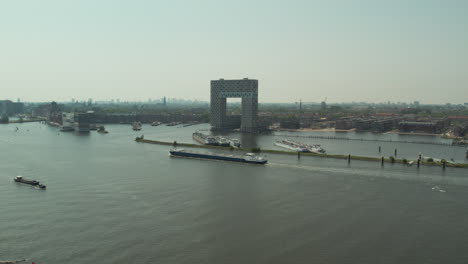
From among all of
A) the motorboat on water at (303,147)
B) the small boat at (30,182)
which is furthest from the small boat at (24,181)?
the motorboat on water at (303,147)

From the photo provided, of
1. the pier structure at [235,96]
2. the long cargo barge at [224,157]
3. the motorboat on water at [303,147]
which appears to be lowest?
the long cargo barge at [224,157]

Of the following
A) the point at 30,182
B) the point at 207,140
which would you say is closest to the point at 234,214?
the point at 30,182

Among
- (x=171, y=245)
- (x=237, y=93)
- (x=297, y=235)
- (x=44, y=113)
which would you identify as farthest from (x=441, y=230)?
(x=44, y=113)

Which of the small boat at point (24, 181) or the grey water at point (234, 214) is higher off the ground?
the small boat at point (24, 181)

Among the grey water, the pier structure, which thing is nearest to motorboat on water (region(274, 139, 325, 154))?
the grey water

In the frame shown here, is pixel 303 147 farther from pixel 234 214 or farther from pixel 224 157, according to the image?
pixel 234 214

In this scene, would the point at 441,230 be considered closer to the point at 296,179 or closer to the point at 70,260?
the point at 296,179

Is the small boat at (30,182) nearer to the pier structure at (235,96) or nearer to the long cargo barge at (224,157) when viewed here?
the long cargo barge at (224,157)
